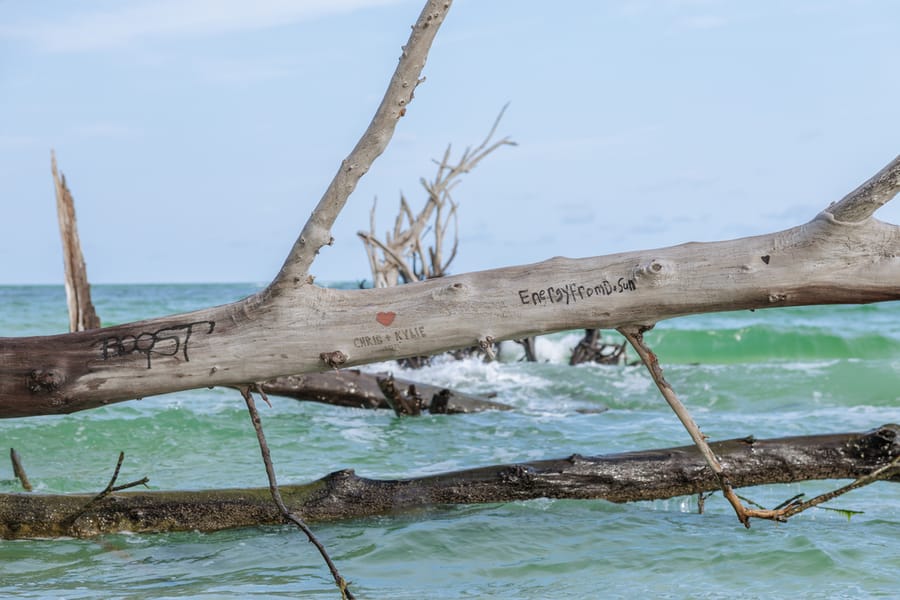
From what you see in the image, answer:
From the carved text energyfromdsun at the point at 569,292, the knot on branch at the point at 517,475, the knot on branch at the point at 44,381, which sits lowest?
the knot on branch at the point at 517,475

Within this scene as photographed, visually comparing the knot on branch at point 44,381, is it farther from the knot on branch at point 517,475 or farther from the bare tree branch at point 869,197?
the bare tree branch at point 869,197

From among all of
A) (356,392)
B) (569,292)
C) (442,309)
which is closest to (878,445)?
(569,292)

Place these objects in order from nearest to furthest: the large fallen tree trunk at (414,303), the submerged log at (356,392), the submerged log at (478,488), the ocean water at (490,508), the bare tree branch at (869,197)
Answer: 1. the bare tree branch at (869,197)
2. the large fallen tree trunk at (414,303)
3. the ocean water at (490,508)
4. the submerged log at (478,488)
5. the submerged log at (356,392)

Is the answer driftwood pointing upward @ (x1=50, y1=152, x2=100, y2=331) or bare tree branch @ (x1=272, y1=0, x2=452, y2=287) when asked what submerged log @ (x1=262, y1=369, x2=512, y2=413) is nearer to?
driftwood pointing upward @ (x1=50, y1=152, x2=100, y2=331)

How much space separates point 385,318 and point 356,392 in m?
5.13

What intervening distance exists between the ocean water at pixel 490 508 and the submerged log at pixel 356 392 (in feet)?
0.55

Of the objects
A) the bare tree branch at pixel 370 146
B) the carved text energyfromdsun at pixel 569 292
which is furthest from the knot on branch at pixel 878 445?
the bare tree branch at pixel 370 146

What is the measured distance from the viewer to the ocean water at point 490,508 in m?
4.26

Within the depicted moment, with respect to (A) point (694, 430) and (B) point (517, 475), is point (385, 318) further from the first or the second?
(B) point (517, 475)

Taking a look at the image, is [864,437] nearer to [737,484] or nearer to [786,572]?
[737,484]

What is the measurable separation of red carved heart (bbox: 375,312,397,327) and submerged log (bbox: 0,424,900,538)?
1450 mm

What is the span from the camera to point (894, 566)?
441 cm

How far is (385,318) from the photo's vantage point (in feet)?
12.2

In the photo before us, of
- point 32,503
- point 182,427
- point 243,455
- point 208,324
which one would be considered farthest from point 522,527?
point 182,427
